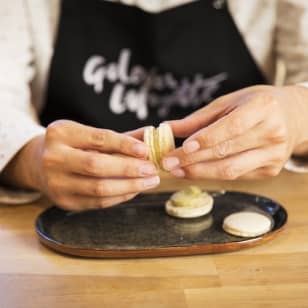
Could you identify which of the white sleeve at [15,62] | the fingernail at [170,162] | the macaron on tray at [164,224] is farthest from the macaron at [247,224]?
the white sleeve at [15,62]

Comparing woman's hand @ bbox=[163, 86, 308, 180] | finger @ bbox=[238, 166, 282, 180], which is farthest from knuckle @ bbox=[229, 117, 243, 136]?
finger @ bbox=[238, 166, 282, 180]

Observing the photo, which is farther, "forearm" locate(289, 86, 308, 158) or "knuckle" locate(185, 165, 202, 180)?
"forearm" locate(289, 86, 308, 158)

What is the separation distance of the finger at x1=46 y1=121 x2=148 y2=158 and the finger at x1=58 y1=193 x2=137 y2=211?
73 millimetres

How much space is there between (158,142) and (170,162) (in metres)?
0.04

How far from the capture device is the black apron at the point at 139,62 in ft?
3.67

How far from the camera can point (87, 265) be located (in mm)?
706

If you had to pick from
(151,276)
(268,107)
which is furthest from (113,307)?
(268,107)

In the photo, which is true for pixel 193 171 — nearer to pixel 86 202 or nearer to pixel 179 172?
pixel 179 172

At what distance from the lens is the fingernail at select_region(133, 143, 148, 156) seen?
0.73 m

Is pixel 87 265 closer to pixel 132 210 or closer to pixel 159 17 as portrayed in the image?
pixel 132 210

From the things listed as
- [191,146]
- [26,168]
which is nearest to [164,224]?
[191,146]

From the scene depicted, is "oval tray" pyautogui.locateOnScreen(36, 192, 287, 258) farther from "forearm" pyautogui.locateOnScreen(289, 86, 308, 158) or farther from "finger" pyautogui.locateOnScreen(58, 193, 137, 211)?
"forearm" pyautogui.locateOnScreen(289, 86, 308, 158)

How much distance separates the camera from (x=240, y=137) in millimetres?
751

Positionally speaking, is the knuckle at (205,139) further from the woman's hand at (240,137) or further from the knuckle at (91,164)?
the knuckle at (91,164)
